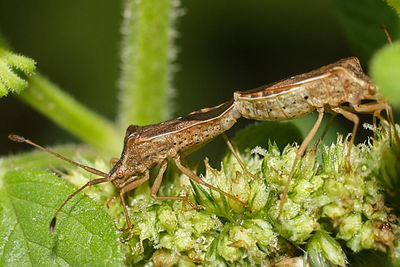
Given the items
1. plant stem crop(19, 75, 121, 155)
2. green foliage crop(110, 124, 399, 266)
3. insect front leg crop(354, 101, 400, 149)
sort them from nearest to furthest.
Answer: green foliage crop(110, 124, 399, 266)
insect front leg crop(354, 101, 400, 149)
plant stem crop(19, 75, 121, 155)

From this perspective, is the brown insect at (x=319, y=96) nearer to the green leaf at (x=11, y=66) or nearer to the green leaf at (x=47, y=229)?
the green leaf at (x=47, y=229)

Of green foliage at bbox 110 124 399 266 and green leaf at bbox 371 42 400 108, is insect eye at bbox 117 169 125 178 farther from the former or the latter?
green leaf at bbox 371 42 400 108

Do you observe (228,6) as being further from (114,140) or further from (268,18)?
(114,140)

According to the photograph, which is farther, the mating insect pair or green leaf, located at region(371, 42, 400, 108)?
the mating insect pair

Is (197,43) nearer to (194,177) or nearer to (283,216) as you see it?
(194,177)

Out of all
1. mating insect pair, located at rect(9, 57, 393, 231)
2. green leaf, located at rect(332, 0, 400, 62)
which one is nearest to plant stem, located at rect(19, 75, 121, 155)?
mating insect pair, located at rect(9, 57, 393, 231)

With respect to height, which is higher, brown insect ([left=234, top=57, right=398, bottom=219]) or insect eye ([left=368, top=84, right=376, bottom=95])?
brown insect ([left=234, top=57, right=398, bottom=219])
